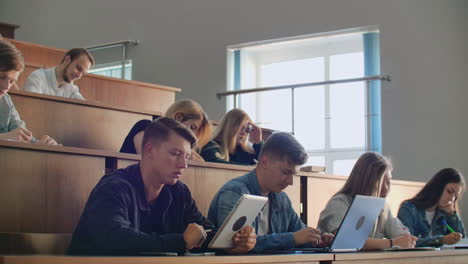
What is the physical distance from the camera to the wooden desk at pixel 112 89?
18.4 feet

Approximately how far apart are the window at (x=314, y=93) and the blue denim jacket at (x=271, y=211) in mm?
4024

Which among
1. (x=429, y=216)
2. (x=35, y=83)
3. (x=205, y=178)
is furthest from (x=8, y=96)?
(x=429, y=216)

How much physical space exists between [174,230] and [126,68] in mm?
6474

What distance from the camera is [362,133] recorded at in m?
7.00

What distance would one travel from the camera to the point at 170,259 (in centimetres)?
150

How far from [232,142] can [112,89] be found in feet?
6.75

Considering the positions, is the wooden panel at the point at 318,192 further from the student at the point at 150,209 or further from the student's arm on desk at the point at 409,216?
the student at the point at 150,209

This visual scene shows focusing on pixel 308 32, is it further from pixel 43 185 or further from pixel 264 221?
pixel 43 185

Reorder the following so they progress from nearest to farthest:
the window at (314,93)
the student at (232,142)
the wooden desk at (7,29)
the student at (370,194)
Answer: the student at (370,194) < the student at (232,142) < the window at (314,93) < the wooden desk at (7,29)

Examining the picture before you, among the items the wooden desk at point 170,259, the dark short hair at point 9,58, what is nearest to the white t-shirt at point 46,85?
the dark short hair at point 9,58

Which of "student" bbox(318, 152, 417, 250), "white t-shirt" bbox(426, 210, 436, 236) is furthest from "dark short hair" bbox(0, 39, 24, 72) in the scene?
"white t-shirt" bbox(426, 210, 436, 236)

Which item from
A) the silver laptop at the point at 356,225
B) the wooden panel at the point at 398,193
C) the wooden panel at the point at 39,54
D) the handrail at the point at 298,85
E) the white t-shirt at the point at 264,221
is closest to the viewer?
the silver laptop at the point at 356,225

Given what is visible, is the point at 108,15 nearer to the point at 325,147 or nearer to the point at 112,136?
the point at 325,147

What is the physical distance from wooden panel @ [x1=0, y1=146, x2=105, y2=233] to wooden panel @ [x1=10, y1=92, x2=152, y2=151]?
36.5 inches
